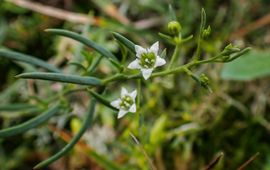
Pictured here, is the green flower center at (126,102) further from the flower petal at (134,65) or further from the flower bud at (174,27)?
the flower bud at (174,27)

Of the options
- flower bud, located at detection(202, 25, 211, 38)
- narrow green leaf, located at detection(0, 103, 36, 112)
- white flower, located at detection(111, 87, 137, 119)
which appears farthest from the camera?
narrow green leaf, located at detection(0, 103, 36, 112)

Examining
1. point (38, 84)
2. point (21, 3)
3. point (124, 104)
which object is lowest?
point (124, 104)

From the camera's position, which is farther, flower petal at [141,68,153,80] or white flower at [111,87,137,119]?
white flower at [111,87,137,119]

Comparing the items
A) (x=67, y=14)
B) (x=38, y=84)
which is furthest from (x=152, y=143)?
(x=67, y=14)

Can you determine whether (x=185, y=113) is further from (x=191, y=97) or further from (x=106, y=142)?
(x=106, y=142)

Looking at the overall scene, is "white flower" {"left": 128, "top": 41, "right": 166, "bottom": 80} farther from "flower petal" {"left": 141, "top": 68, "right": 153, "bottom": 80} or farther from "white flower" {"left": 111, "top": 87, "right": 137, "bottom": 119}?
"white flower" {"left": 111, "top": 87, "right": 137, "bottom": 119}

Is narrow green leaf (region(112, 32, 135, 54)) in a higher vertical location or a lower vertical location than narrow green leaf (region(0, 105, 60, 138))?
lower

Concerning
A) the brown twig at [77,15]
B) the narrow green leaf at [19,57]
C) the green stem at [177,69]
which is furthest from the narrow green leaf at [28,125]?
the brown twig at [77,15]

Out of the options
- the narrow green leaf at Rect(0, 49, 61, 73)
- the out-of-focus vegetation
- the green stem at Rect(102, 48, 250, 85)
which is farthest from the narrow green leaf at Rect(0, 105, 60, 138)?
the out-of-focus vegetation
